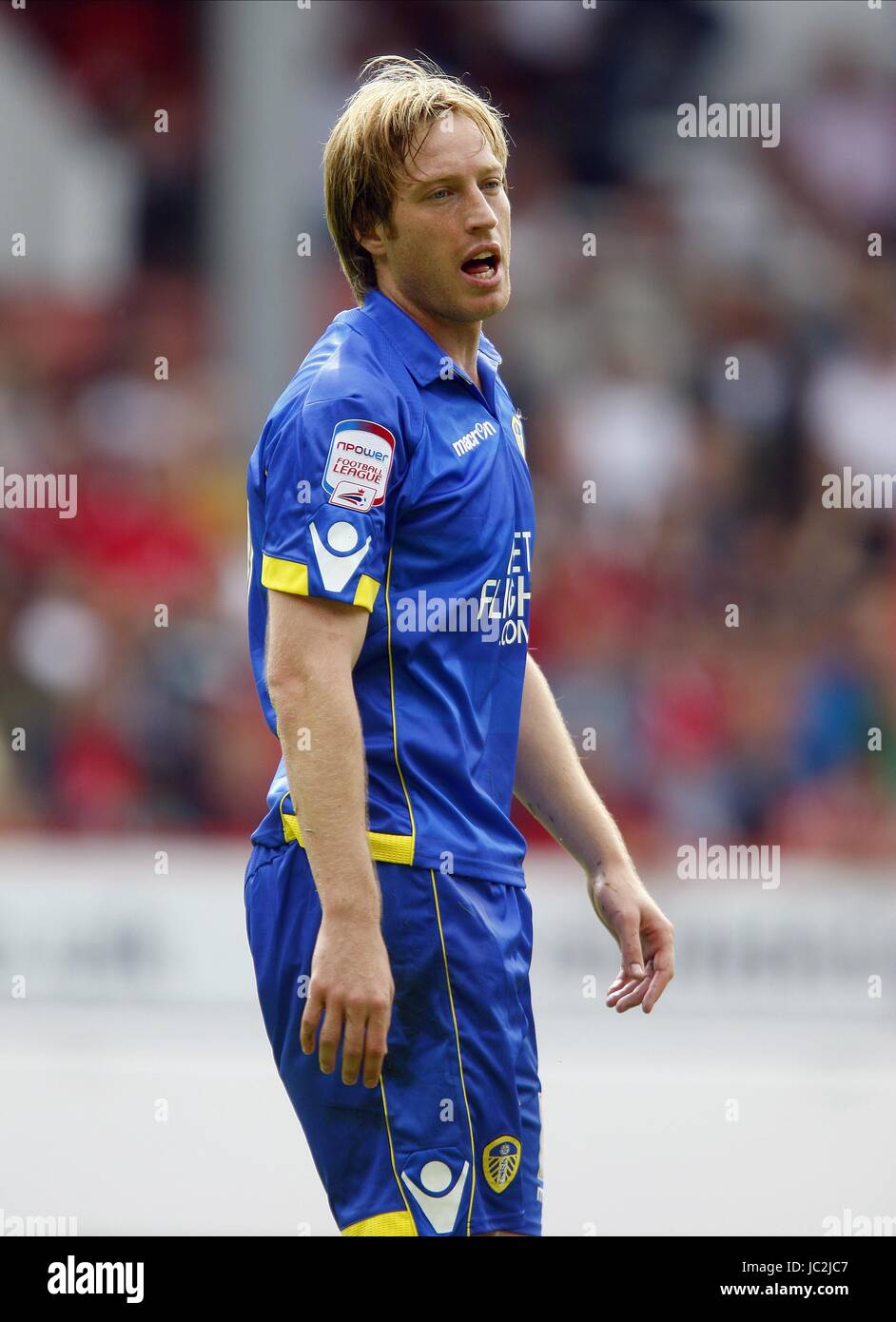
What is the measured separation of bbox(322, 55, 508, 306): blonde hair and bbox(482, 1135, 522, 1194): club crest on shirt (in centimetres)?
116

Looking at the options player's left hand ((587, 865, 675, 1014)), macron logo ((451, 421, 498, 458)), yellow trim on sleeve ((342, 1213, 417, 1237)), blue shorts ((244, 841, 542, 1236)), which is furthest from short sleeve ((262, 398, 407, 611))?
yellow trim on sleeve ((342, 1213, 417, 1237))

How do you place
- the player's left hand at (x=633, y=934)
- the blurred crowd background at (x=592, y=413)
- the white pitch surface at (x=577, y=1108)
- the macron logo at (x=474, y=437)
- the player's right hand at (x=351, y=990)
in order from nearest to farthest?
the player's right hand at (x=351, y=990)
the macron logo at (x=474, y=437)
the player's left hand at (x=633, y=934)
the white pitch surface at (x=577, y=1108)
the blurred crowd background at (x=592, y=413)

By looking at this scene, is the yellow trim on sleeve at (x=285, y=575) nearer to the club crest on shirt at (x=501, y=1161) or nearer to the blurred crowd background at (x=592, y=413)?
the club crest on shirt at (x=501, y=1161)

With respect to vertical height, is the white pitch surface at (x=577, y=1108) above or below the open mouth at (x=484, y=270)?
below

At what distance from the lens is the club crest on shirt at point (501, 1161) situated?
Answer: 2.67 m

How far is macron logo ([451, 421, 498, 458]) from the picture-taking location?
2.77 m

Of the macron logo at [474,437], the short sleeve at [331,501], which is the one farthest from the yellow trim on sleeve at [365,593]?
the macron logo at [474,437]

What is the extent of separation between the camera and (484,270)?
2801mm

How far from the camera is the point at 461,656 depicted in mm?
2748

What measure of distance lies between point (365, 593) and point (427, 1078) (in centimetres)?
63

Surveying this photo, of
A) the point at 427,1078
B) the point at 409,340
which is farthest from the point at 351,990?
the point at 409,340

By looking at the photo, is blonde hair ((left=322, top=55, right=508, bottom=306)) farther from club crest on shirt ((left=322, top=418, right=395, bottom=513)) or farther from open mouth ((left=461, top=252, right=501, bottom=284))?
club crest on shirt ((left=322, top=418, right=395, bottom=513))

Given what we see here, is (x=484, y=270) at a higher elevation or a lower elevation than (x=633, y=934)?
higher

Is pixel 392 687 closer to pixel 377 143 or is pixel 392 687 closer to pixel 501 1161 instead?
pixel 501 1161
